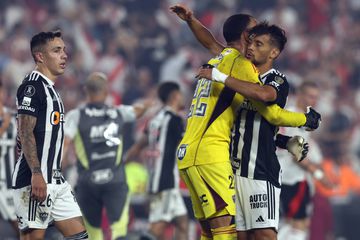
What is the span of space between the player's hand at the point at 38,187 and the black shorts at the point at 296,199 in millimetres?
4884

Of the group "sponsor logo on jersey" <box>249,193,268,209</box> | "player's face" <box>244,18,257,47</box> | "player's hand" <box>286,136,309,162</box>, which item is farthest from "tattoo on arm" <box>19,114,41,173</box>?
"player's hand" <box>286,136,309,162</box>

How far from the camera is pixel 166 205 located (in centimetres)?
1520

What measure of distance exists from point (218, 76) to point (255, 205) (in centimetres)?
133

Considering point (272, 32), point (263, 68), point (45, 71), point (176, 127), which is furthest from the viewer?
point (176, 127)

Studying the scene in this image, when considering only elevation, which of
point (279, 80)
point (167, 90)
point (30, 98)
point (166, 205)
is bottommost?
point (166, 205)

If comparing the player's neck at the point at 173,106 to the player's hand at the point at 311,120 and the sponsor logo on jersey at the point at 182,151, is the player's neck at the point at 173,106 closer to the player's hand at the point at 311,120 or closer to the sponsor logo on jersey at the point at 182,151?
the sponsor logo on jersey at the point at 182,151

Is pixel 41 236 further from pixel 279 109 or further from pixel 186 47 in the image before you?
pixel 186 47

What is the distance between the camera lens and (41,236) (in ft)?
35.7

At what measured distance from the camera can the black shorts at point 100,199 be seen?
46.2 feet

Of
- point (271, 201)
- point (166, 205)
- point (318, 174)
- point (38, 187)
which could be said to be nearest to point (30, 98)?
point (38, 187)

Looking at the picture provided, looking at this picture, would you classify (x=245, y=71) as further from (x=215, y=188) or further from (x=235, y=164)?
(x=215, y=188)

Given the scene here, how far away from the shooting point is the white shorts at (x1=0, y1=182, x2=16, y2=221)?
13.6m

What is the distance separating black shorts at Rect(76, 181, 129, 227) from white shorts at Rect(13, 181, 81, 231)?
319 cm

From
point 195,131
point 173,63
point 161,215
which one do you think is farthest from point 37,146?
point 173,63
